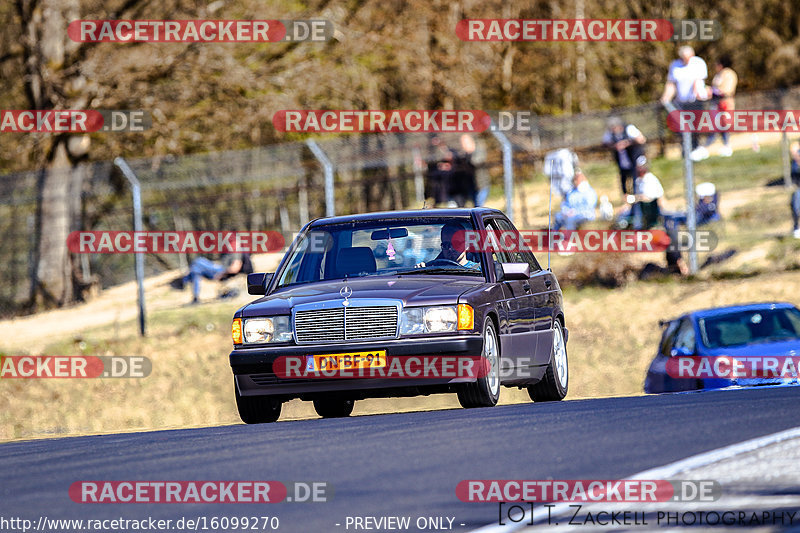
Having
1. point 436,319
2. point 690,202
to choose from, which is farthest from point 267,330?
point 690,202

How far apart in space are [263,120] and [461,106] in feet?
36.9

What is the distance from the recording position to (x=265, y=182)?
Answer: 113 ft

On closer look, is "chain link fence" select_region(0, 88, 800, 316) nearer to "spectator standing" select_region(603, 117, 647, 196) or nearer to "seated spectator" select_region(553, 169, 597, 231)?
"spectator standing" select_region(603, 117, 647, 196)

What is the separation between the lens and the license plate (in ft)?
32.6

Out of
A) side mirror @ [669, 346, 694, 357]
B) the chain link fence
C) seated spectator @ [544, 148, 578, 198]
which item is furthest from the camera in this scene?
seated spectator @ [544, 148, 578, 198]

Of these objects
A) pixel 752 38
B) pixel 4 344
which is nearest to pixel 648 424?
pixel 4 344

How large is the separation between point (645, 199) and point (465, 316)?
11170 mm

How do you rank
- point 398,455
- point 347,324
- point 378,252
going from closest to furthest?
point 398,455 < point 347,324 < point 378,252

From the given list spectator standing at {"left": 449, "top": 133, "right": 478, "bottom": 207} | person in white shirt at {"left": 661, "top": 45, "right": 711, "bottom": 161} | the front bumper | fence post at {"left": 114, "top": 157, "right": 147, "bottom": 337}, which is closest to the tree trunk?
fence post at {"left": 114, "top": 157, "right": 147, "bottom": 337}

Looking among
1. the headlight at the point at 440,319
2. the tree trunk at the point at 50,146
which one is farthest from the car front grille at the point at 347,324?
the tree trunk at the point at 50,146

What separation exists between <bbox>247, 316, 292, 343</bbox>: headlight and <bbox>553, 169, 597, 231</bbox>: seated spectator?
39.8ft

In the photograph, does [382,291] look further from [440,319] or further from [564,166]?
[564,166]

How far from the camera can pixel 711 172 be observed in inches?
1127

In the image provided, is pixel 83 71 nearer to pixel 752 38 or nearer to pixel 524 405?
pixel 524 405
